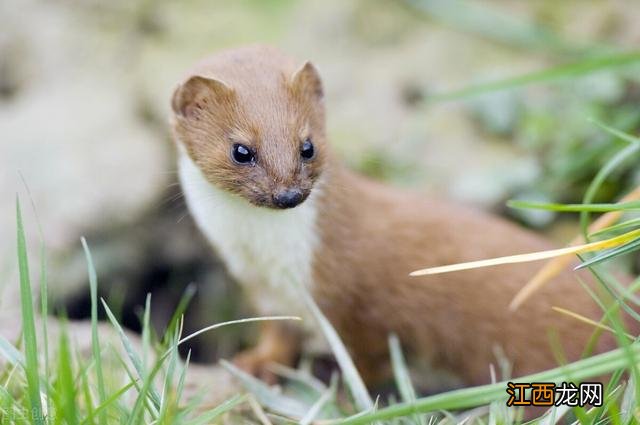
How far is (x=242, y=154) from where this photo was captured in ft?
11.4

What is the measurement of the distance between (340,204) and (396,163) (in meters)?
1.57

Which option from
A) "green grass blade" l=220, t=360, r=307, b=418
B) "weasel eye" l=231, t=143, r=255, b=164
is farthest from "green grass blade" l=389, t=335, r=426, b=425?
"weasel eye" l=231, t=143, r=255, b=164

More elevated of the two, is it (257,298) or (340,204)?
(340,204)

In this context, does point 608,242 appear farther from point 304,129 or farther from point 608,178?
point 608,178

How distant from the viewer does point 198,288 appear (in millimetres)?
6027

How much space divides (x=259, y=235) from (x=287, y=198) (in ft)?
2.21

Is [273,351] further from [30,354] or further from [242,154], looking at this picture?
[30,354]

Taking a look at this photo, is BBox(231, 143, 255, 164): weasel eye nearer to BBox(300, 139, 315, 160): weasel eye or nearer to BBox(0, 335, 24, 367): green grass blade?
BBox(300, 139, 315, 160): weasel eye

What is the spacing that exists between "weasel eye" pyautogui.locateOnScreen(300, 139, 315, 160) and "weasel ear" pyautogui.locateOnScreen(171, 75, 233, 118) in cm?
38

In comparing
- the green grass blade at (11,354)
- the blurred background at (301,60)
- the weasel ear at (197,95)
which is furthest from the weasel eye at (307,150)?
the blurred background at (301,60)

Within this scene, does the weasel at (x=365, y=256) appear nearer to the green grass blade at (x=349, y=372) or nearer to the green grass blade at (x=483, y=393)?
the green grass blade at (x=349, y=372)

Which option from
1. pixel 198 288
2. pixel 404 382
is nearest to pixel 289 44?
pixel 198 288

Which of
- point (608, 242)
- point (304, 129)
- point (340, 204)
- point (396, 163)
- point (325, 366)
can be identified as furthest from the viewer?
point (396, 163)

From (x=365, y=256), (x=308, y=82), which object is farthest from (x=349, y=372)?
(x=308, y=82)
